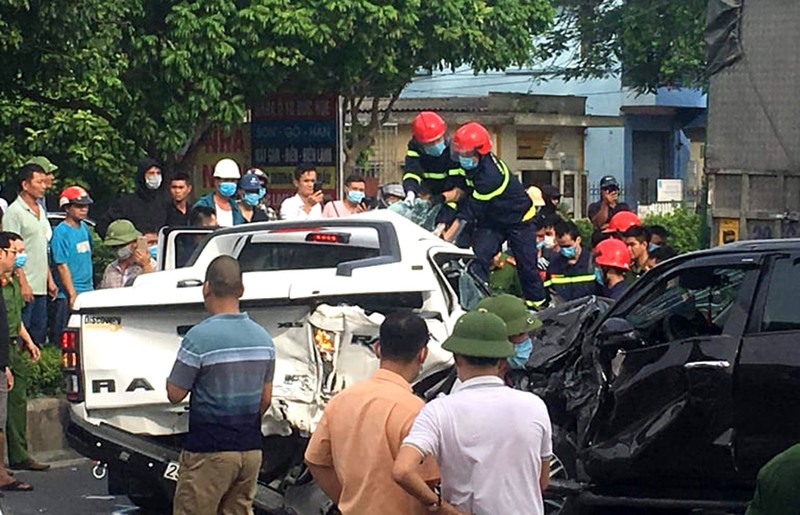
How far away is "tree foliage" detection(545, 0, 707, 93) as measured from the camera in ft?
89.2

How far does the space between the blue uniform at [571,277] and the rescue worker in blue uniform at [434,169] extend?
3.28ft

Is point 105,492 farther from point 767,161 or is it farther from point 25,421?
point 767,161

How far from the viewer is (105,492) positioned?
31.2 ft

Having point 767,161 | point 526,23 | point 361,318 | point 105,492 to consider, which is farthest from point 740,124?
point 526,23

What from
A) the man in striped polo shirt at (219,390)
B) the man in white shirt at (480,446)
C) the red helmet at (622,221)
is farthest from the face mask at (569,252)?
the man in white shirt at (480,446)

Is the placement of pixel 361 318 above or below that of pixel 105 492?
above

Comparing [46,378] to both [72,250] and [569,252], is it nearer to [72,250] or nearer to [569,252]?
[72,250]

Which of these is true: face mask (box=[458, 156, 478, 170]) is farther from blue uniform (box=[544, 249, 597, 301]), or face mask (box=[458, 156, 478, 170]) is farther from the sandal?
Result: the sandal

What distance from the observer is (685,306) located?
25.8ft

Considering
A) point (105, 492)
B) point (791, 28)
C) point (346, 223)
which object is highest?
point (791, 28)

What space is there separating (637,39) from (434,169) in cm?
1793

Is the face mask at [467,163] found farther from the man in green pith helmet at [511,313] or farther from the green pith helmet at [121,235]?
the man in green pith helmet at [511,313]

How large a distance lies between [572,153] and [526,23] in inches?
642

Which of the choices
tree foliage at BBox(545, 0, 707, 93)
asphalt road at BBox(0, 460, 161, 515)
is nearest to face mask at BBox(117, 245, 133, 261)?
asphalt road at BBox(0, 460, 161, 515)
